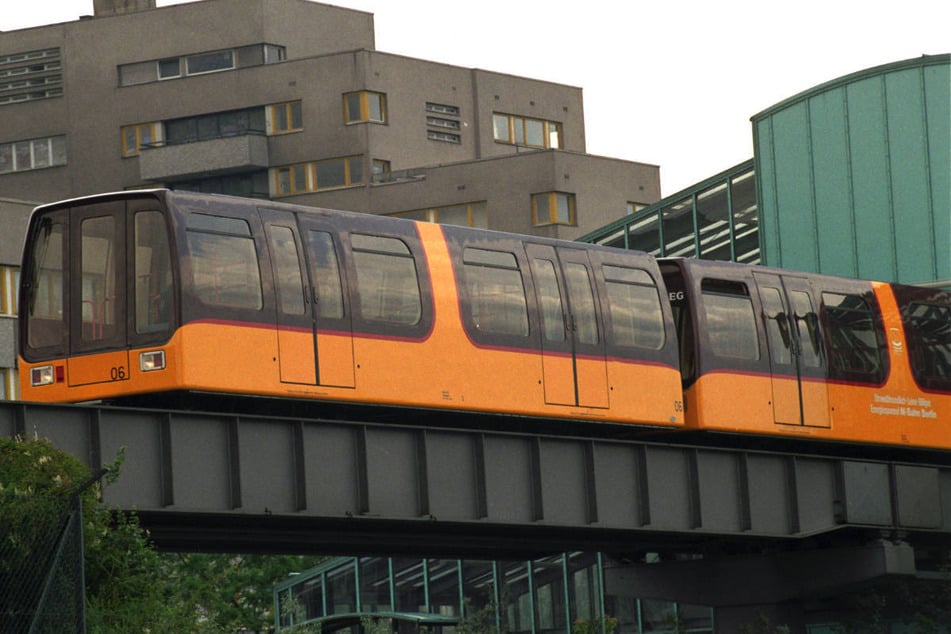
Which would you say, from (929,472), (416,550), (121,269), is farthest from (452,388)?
(929,472)

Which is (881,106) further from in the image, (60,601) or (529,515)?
(60,601)

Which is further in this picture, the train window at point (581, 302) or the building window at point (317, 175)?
the building window at point (317, 175)

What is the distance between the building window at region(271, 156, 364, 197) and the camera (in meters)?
73.4

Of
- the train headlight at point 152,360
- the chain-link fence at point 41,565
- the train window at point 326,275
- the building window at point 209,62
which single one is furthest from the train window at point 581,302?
the building window at point 209,62

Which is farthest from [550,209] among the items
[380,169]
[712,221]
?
[712,221]

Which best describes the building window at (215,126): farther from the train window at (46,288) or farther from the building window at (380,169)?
the train window at (46,288)

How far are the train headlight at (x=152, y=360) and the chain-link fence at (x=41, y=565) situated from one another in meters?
2.62

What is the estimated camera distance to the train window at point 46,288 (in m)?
23.3

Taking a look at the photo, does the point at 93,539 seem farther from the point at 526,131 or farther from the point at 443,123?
the point at 526,131

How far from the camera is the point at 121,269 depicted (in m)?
22.9

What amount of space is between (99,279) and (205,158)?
172 feet

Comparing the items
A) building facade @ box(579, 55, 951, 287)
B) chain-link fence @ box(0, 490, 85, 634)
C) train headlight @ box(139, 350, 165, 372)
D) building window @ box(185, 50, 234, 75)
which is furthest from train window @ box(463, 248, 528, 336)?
building window @ box(185, 50, 234, 75)

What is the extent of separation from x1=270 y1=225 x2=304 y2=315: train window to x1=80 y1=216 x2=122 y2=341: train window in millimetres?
1897

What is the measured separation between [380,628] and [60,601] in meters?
25.0
